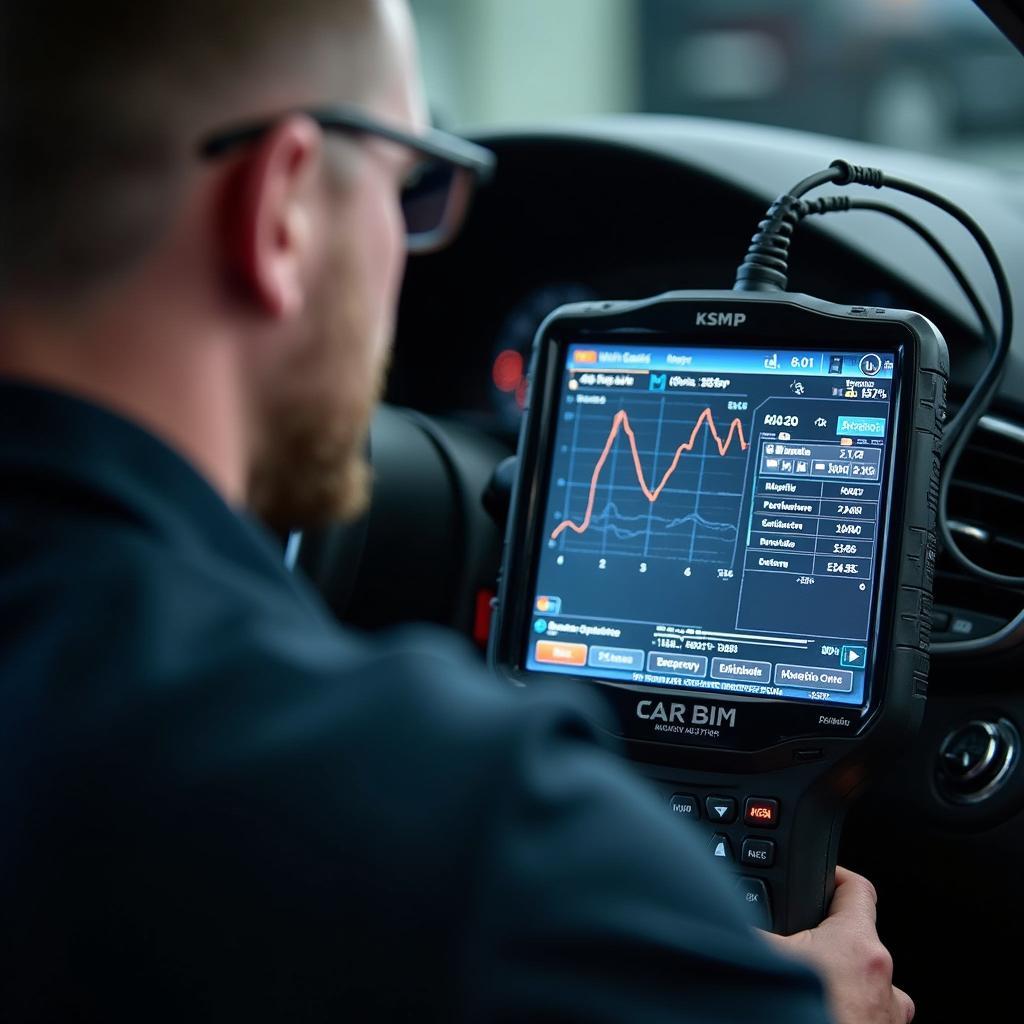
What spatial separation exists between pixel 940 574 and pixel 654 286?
2.96 feet

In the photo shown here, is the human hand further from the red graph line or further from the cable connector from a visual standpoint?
the cable connector

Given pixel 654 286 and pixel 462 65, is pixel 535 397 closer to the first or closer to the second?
pixel 654 286

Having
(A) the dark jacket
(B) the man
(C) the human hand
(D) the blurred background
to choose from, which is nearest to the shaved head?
(B) the man

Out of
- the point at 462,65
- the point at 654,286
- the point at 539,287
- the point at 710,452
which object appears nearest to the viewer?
the point at 710,452

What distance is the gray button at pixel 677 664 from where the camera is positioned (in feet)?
4.18

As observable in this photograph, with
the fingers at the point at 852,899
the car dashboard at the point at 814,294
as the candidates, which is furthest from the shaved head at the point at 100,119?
the car dashboard at the point at 814,294

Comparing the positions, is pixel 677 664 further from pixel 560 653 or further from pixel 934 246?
pixel 934 246

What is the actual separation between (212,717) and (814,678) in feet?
2.44

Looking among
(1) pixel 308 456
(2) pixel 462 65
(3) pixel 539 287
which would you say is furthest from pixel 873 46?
(1) pixel 308 456

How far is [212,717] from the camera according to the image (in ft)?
1.88

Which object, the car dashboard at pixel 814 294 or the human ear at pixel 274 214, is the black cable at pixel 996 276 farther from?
the human ear at pixel 274 214

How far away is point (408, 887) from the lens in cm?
55

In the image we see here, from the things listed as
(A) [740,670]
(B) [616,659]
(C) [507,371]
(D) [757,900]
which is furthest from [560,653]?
(C) [507,371]

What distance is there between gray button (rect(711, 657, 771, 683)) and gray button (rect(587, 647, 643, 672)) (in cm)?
6
